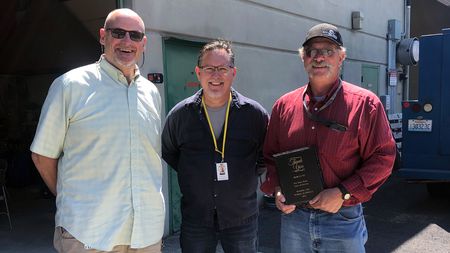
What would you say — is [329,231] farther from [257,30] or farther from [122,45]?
[257,30]

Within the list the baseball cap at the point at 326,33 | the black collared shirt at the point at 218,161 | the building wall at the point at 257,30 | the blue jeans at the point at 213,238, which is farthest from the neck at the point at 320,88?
the building wall at the point at 257,30

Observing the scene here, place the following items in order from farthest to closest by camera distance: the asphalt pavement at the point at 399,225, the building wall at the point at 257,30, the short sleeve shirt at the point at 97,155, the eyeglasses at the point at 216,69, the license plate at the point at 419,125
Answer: the license plate at the point at 419,125, the building wall at the point at 257,30, the asphalt pavement at the point at 399,225, the eyeglasses at the point at 216,69, the short sleeve shirt at the point at 97,155

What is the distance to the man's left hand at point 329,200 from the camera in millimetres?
2338

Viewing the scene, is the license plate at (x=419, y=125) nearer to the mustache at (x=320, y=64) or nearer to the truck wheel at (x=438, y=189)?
the truck wheel at (x=438, y=189)

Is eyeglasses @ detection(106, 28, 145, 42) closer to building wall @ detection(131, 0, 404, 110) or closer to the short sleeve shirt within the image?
the short sleeve shirt

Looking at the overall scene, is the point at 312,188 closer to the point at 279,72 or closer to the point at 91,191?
the point at 91,191

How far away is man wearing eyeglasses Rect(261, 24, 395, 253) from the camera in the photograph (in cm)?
235

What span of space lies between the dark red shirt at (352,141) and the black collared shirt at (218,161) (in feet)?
1.37

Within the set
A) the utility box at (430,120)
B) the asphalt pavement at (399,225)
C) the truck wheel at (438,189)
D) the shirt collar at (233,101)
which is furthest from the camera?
the truck wheel at (438,189)

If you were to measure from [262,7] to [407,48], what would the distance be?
6.83 m

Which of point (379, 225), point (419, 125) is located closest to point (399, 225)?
point (379, 225)

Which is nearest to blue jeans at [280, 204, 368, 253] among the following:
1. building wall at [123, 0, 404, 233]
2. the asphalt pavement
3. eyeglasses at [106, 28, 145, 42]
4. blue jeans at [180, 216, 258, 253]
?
blue jeans at [180, 216, 258, 253]

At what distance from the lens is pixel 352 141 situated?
92.3 inches

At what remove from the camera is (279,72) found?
7.59 metres
